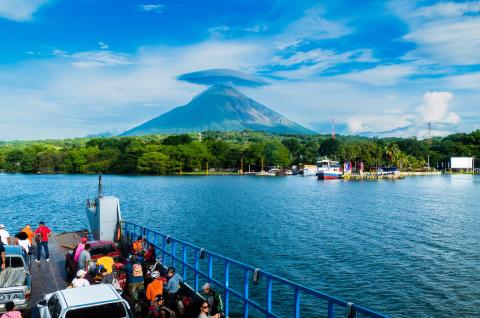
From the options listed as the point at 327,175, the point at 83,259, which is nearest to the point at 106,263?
the point at 83,259

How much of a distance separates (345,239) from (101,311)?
1497 inches

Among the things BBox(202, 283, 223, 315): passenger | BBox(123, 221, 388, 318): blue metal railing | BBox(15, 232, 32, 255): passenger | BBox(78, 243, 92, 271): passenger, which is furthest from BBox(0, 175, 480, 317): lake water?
BBox(15, 232, 32, 255): passenger

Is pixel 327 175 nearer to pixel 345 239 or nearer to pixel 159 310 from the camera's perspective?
pixel 345 239

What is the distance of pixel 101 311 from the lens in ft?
32.3

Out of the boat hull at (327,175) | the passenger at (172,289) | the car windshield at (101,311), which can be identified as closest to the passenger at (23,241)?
the passenger at (172,289)

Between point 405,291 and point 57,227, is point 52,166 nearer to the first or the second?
point 57,227

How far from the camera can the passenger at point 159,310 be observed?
1247 centimetres

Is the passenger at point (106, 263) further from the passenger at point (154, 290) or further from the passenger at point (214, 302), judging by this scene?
the passenger at point (214, 302)

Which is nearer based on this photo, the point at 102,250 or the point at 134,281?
the point at 134,281

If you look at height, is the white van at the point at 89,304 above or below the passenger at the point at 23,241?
above

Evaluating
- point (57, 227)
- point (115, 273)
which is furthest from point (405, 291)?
point (57, 227)

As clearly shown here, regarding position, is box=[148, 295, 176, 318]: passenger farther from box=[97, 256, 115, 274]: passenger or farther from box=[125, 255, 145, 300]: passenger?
box=[97, 256, 115, 274]: passenger

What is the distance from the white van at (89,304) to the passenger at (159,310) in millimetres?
2324

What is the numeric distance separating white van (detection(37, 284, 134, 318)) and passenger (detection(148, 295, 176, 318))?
7.62ft
